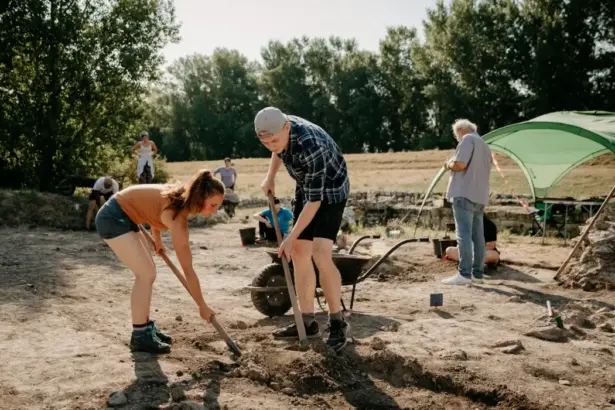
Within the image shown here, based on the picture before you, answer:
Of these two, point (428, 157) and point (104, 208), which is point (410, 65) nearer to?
point (428, 157)

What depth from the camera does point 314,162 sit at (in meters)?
3.90

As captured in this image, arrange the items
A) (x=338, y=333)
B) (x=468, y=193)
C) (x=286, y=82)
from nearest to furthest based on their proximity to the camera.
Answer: (x=338, y=333) → (x=468, y=193) → (x=286, y=82)

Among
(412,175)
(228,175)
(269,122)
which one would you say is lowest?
(412,175)

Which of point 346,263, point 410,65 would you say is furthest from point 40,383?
point 410,65

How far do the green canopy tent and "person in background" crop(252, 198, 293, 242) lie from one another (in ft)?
8.71

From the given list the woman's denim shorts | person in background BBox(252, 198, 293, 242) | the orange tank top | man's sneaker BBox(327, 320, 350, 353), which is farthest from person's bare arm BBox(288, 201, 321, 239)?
person in background BBox(252, 198, 293, 242)

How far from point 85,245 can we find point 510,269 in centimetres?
615

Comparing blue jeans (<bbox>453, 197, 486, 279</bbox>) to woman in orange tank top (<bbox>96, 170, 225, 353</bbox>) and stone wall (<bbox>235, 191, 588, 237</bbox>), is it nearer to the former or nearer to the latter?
woman in orange tank top (<bbox>96, 170, 225, 353</bbox>)

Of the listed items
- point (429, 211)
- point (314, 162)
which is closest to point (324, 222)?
point (314, 162)

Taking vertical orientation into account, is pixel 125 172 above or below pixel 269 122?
below

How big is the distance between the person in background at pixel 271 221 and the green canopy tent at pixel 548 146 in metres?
2.65

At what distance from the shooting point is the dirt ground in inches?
134

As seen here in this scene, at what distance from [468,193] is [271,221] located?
2.92 m

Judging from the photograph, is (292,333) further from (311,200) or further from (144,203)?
(144,203)
